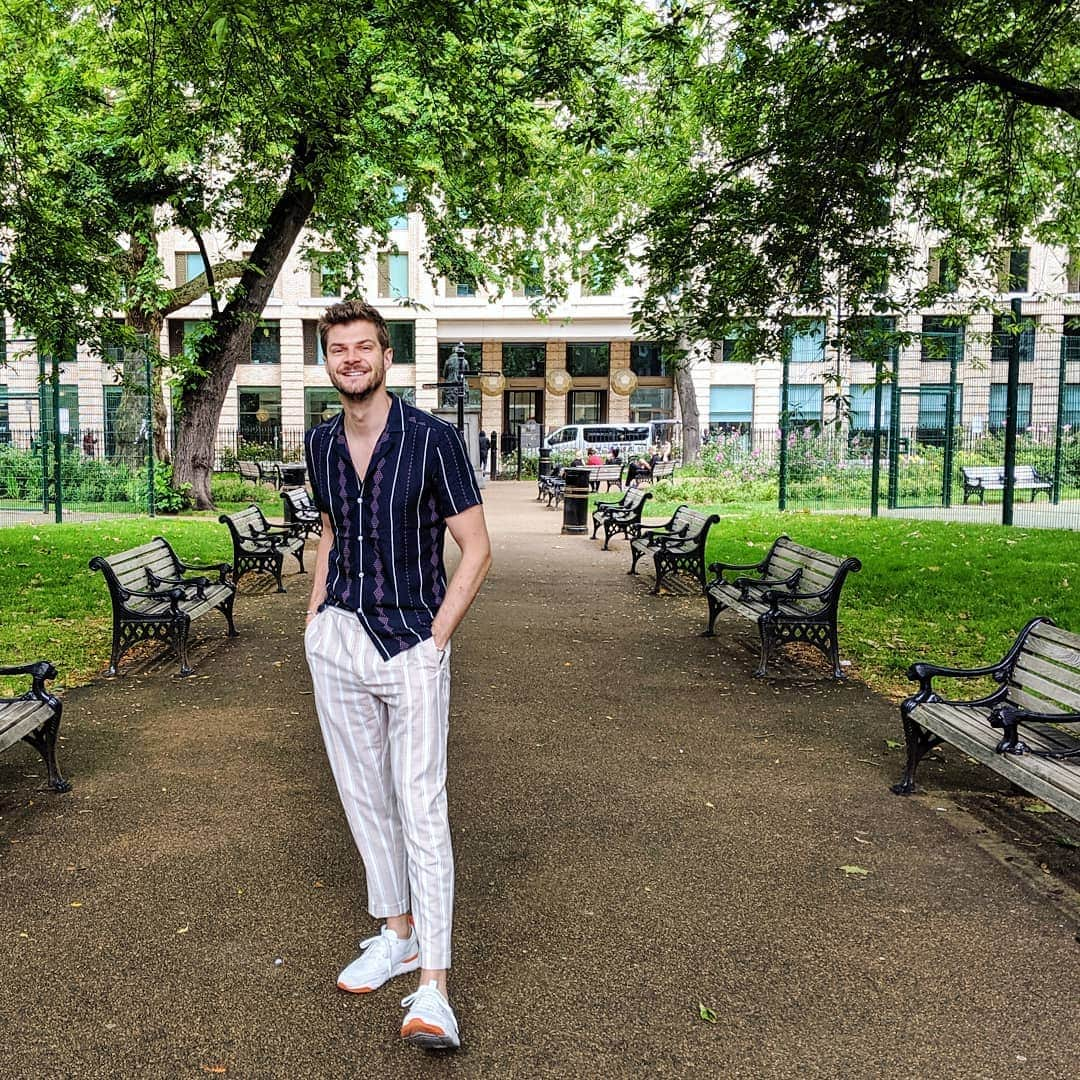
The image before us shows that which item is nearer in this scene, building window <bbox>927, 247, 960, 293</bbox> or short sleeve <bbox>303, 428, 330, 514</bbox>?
short sleeve <bbox>303, 428, 330, 514</bbox>

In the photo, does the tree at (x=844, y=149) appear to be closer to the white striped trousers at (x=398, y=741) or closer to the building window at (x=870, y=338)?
the building window at (x=870, y=338)

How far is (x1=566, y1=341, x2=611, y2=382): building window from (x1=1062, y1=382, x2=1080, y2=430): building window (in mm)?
27573

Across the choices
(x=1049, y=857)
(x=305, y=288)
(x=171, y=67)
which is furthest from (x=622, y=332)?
(x=1049, y=857)

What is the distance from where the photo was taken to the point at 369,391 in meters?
2.88

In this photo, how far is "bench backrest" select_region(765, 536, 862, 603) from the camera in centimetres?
730

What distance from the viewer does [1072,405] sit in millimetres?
19672

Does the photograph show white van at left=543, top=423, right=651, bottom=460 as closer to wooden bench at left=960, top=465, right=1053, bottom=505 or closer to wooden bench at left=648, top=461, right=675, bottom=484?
wooden bench at left=648, top=461, right=675, bottom=484

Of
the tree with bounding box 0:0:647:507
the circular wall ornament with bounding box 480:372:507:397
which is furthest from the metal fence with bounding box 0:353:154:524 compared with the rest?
the circular wall ornament with bounding box 480:372:507:397

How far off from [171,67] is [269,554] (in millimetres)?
5207

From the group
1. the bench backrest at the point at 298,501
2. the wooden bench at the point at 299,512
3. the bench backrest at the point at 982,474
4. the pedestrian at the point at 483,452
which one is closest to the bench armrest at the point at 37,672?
the wooden bench at the point at 299,512

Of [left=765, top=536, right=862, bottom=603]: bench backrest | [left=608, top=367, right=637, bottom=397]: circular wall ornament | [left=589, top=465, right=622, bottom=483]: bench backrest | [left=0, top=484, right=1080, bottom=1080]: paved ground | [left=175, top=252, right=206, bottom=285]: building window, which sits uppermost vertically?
[left=175, top=252, right=206, bottom=285]: building window

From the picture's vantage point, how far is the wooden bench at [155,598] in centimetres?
723

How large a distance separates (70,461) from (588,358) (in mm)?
29700

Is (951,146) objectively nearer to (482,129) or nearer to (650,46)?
(650,46)
